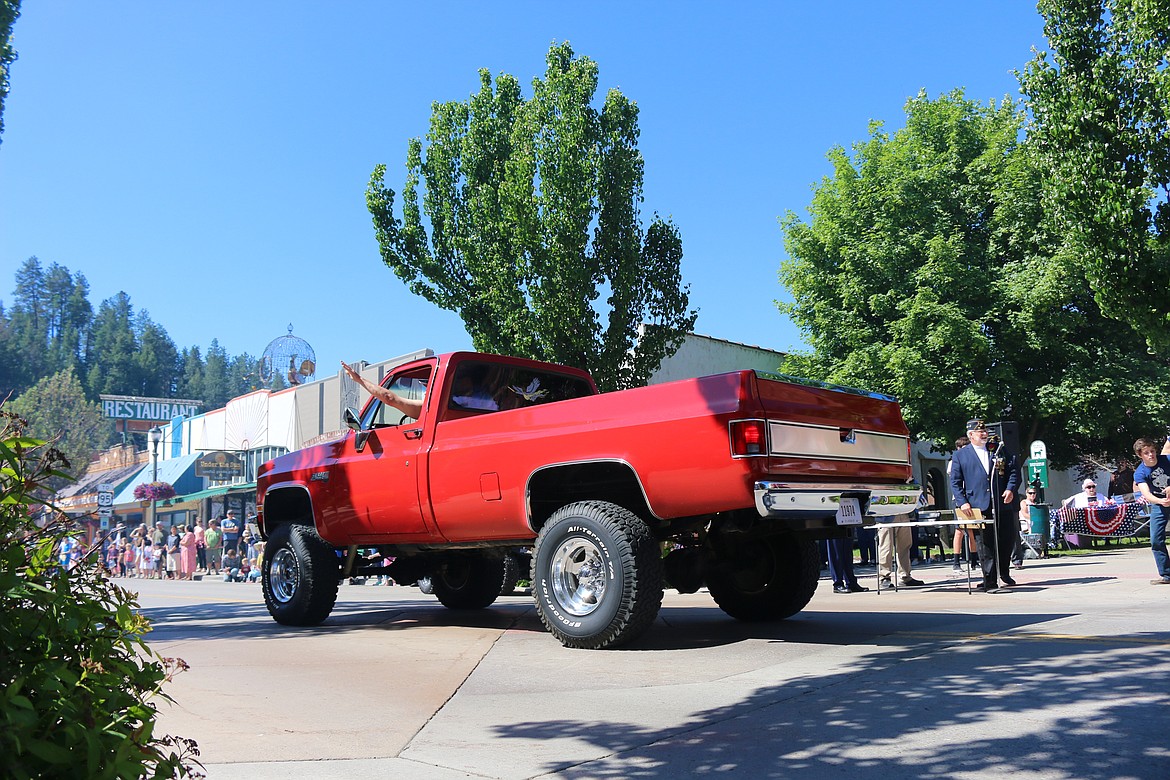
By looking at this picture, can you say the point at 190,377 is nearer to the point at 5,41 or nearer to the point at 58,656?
the point at 5,41

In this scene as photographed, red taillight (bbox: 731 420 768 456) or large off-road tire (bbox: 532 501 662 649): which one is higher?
red taillight (bbox: 731 420 768 456)

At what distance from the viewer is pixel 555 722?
15.0 feet

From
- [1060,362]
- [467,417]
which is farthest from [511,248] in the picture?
[1060,362]

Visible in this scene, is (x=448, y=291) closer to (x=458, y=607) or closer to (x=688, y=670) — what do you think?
(x=458, y=607)

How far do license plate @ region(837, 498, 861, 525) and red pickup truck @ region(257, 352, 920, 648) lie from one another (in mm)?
19

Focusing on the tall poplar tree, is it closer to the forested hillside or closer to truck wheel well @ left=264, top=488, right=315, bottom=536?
the forested hillside

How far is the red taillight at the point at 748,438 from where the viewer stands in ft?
19.0

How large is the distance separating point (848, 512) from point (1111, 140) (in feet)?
43.6

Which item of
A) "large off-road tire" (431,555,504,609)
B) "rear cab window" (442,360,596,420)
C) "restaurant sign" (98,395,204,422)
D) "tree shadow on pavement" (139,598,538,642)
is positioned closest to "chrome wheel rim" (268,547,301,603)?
"tree shadow on pavement" (139,598,538,642)

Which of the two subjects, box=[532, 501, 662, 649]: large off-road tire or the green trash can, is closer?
box=[532, 501, 662, 649]: large off-road tire

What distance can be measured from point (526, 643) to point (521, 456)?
A: 1510 millimetres

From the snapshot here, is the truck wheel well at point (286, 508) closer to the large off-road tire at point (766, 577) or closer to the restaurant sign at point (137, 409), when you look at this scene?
the large off-road tire at point (766, 577)

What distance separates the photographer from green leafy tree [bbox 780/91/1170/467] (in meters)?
23.8

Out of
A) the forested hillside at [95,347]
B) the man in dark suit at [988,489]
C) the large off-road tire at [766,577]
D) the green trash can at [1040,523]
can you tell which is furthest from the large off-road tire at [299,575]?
Result: the forested hillside at [95,347]
